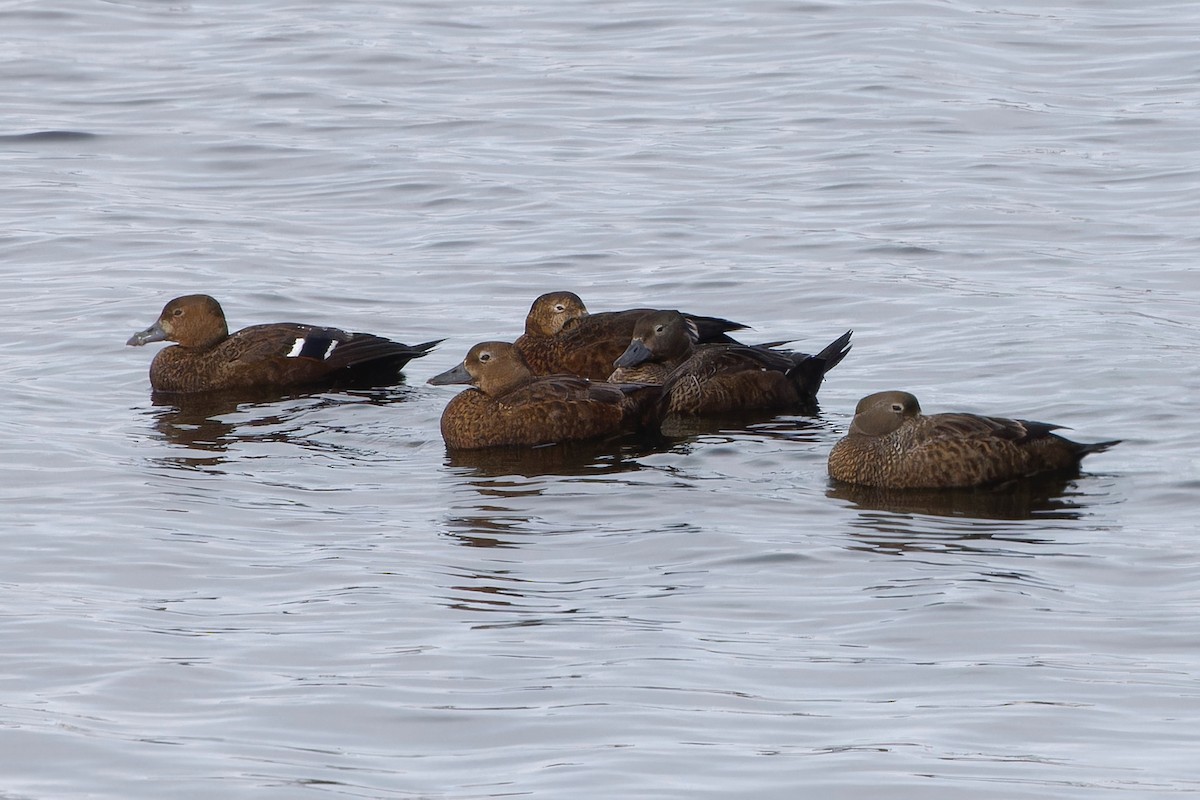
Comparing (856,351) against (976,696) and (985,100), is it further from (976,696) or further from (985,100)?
(985,100)

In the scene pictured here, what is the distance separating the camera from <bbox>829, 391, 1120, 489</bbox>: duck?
1013 cm

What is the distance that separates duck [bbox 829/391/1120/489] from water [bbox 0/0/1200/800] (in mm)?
164

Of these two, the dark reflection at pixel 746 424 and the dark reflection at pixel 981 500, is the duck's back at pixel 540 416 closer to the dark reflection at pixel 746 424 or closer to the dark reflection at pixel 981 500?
the dark reflection at pixel 746 424

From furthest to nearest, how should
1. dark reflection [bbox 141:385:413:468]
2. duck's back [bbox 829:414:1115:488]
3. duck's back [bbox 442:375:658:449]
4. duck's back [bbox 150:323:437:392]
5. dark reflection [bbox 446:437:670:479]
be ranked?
duck's back [bbox 150:323:437:392], dark reflection [bbox 141:385:413:468], duck's back [bbox 442:375:658:449], dark reflection [bbox 446:437:670:479], duck's back [bbox 829:414:1115:488]

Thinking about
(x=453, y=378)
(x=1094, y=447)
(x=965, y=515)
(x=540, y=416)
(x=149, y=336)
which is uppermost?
(x=149, y=336)

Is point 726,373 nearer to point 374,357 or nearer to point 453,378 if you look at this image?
point 453,378

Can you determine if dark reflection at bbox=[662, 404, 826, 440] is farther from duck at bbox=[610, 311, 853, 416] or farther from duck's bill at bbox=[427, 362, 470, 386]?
duck's bill at bbox=[427, 362, 470, 386]

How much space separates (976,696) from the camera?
22.9 feet

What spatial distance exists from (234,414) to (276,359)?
24.7 inches

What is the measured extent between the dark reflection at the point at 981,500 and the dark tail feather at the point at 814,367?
167 centimetres

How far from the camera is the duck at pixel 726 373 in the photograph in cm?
1187

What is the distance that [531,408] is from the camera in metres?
11.3

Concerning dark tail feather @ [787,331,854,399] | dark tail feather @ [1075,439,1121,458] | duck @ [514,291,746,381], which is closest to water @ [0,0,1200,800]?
dark tail feather @ [1075,439,1121,458]

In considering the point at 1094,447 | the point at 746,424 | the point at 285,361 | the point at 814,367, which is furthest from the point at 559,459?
the point at 1094,447
